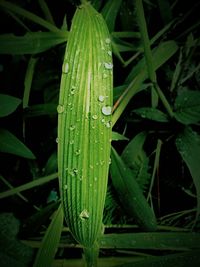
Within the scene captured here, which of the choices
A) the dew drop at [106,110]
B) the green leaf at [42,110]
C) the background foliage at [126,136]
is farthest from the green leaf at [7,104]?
the dew drop at [106,110]

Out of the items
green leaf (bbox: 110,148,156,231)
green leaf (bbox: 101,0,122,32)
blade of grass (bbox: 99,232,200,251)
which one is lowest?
blade of grass (bbox: 99,232,200,251)

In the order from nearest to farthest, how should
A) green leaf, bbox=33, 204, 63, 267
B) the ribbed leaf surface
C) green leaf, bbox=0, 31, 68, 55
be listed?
1. the ribbed leaf surface
2. green leaf, bbox=33, 204, 63, 267
3. green leaf, bbox=0, 31, 68, 55

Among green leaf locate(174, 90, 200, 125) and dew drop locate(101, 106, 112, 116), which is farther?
green leaf locate(174, 90, 200, 125)

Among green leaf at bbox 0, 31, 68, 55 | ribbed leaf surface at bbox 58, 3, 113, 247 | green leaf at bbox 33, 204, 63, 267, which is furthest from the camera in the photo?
green leaf at bbox 0, 31, 68, 55

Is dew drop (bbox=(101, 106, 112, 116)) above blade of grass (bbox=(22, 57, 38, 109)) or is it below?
below

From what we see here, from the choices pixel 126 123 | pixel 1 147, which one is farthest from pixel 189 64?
pixel 1 147

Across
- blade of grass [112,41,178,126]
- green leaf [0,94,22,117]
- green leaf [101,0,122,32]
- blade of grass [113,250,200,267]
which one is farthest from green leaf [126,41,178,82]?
blade of grass [113,250,200,267]

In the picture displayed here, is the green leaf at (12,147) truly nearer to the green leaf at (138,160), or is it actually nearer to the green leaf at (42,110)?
the green leaf at (42,110)

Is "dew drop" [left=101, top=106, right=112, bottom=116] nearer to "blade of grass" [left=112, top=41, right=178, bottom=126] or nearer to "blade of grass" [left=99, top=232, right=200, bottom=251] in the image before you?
"blade of grass" [left=112, top=41, right=178, bottom=126]
